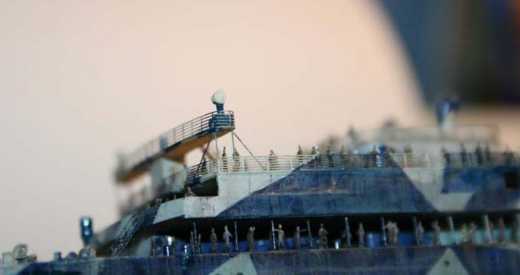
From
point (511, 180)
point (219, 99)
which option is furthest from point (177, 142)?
point (511, 180)

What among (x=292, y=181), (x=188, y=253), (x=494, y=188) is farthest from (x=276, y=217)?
(x=494, y=188)

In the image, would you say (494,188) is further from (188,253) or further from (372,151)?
(188,253)

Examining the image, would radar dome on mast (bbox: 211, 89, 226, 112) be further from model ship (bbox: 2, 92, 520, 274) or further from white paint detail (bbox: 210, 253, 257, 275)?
white paint detail (bbox: 210, 253, 257, 275)

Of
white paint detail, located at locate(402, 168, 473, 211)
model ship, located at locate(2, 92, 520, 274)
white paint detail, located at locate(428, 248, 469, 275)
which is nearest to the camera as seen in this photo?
model ship, located at locate(2, 92, 520, 274)

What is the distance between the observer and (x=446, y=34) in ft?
69.9

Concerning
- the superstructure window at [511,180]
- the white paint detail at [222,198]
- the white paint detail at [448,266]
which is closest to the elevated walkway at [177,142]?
the white paint detail at [222,198]

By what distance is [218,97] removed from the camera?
75.4 feet

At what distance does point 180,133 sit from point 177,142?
0.35 meters

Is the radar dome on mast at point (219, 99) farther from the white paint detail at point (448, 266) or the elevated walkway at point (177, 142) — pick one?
the white paint detail at point (448, 266)

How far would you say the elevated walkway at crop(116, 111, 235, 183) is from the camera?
75.6 feet

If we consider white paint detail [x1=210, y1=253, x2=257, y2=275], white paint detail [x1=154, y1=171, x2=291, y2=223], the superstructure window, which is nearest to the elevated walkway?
white paint detail [x1=154, y1=171, x2=291, y2=223]

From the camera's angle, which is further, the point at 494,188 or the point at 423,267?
the point at 494,188

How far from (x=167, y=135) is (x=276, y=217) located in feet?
13.2

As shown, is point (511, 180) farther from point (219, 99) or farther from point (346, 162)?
point (219, 99)
